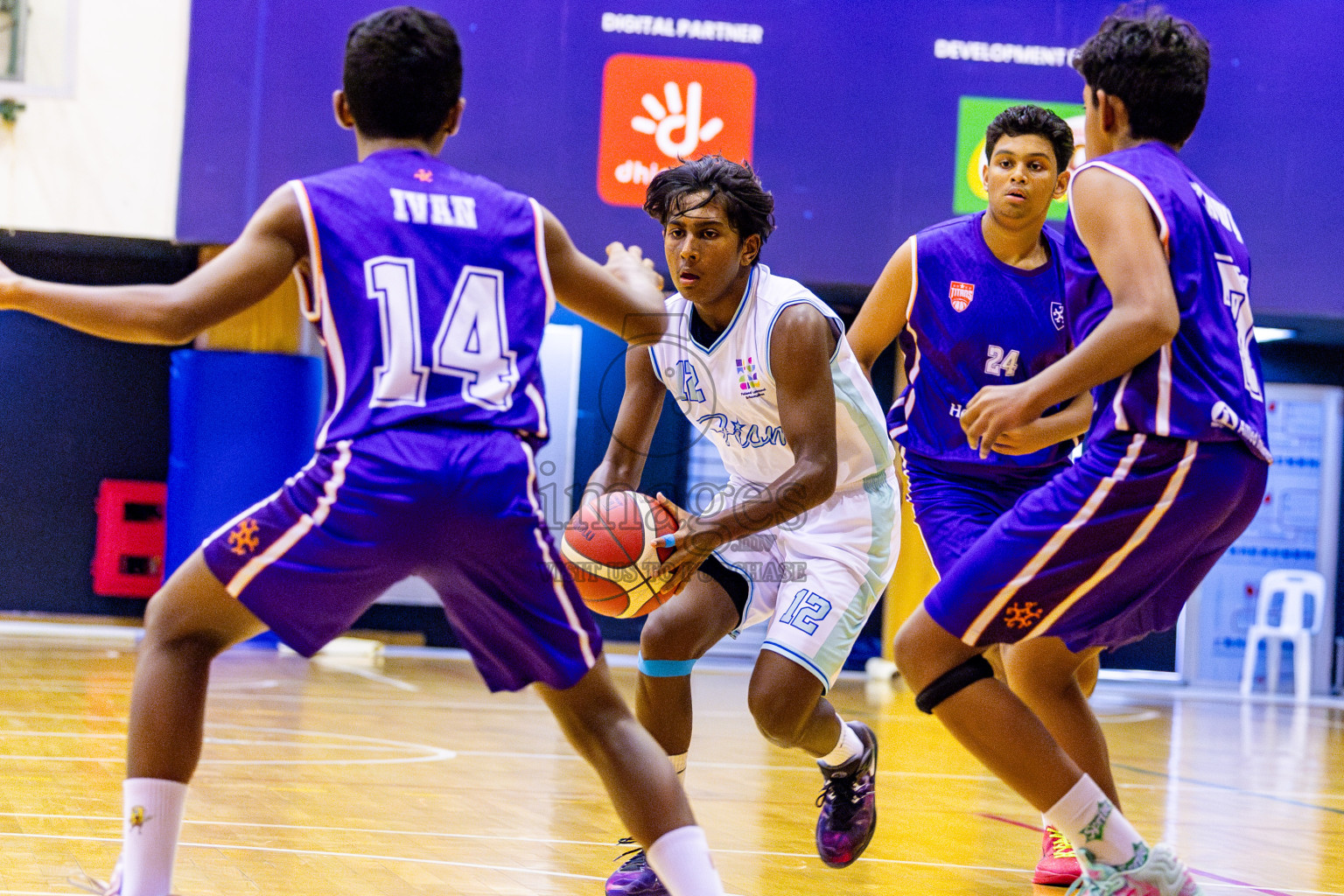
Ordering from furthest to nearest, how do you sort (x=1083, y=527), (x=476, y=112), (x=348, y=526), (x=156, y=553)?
(x=156, y=553)
(x=476, y=112)
(x=1083, y=527)
(x=348, y=526)

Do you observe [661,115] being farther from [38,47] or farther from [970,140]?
[38,47]

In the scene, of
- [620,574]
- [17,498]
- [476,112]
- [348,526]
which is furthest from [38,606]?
[348,526]

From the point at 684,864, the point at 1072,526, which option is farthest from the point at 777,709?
the point at 684,864

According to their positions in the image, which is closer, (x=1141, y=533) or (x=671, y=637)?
(x=1141, y=533)

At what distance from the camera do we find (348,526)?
2135 millimetres

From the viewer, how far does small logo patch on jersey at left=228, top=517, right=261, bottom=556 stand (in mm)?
2148

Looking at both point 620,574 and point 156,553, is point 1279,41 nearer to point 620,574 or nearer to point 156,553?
point 620,574

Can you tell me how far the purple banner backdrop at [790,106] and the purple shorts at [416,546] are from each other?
265 inches

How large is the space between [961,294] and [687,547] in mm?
1111

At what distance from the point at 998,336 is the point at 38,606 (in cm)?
913

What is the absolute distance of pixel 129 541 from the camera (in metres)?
10.5

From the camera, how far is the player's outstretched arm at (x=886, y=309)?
369 centimetres

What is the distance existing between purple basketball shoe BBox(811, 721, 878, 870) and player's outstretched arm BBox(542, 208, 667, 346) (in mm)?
1572

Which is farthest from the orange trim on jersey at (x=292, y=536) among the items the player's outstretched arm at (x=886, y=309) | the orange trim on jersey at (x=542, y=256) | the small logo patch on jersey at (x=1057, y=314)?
the small logo patch on jersey at (x=1057, y=314)
